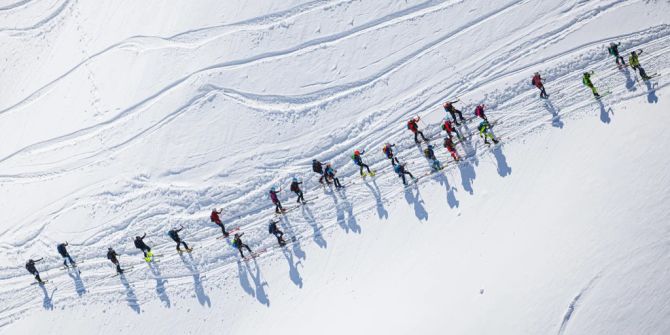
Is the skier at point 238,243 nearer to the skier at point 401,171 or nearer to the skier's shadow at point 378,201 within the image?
the skier's shadow at point 378,201

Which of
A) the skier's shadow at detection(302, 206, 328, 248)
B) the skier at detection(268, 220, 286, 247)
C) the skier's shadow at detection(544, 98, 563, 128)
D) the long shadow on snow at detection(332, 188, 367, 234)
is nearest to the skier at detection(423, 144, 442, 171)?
the long shadow on snow at detection(332, 188, 367, 234)

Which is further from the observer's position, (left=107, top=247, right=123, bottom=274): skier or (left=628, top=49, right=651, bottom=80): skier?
(left=107, top=247, right=123, bottom=274): skier

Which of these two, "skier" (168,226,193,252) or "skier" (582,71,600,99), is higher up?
"skier" (168,226,193,252)

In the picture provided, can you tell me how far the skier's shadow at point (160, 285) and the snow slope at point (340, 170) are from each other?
5.0 inches

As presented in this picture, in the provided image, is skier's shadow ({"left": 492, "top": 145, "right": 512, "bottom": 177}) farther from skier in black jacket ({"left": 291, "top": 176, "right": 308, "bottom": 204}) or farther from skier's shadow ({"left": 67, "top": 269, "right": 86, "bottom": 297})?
skier's shadow ({"left": 67, "top": 269, "right": 86, "bottom": 297})

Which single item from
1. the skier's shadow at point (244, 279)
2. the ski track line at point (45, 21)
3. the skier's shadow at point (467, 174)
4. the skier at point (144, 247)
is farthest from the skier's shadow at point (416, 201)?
the ski track line at point (45, 21)

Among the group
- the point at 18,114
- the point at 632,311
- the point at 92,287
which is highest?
the point at 18,114

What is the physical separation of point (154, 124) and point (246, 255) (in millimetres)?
7355

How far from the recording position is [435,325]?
58.1ft

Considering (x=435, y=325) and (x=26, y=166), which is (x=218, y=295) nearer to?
(x=435, y=325)

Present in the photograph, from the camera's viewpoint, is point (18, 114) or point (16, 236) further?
point (18, 114)

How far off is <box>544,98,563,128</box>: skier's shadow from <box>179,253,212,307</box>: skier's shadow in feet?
50.3

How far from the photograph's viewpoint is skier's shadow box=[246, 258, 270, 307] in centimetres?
1966

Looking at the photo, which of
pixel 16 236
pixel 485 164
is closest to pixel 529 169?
pixel 485 164
